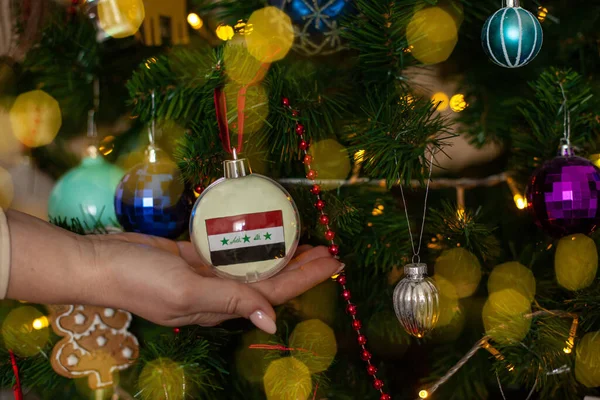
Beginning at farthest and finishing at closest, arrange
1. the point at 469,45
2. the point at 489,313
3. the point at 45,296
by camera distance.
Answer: the point at 469,45, the point at 489,313, the point at 45,296

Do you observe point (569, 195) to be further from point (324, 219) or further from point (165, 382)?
point (165, 382)

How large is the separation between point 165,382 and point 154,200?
8.9 inches

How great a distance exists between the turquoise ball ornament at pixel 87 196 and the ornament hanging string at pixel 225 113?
307 mm

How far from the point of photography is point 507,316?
0.69 meters

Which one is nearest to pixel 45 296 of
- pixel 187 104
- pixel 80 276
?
pixel 80 276

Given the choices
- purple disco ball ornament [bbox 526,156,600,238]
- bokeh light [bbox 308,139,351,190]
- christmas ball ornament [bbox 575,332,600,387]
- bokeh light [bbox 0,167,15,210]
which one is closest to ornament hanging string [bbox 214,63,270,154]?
bokeh light [bbox 308,139,351,190]

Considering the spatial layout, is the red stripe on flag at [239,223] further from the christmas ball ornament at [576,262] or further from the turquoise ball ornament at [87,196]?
the christmas ball ornament at [576,262]

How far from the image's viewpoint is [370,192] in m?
0.78

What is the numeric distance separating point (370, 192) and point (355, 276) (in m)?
0.13

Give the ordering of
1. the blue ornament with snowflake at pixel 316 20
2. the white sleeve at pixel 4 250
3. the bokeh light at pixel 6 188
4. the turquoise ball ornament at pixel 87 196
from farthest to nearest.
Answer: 1. the bokeh light at pixel 6 188
2. the turquoise ball ornament at pixel 87 196
3. the blue ornament with snowflake at pixel 316 20
4. the white sleeve at pixel 4 250

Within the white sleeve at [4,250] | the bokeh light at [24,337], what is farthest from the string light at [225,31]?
the bokeh light at [24,337]

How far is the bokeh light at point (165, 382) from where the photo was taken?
2.23ft

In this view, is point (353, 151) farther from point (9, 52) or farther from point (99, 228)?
point (9, 52)

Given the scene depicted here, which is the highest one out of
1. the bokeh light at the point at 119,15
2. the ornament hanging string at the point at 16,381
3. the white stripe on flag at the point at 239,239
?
the bokeh light at the point at 119,15
